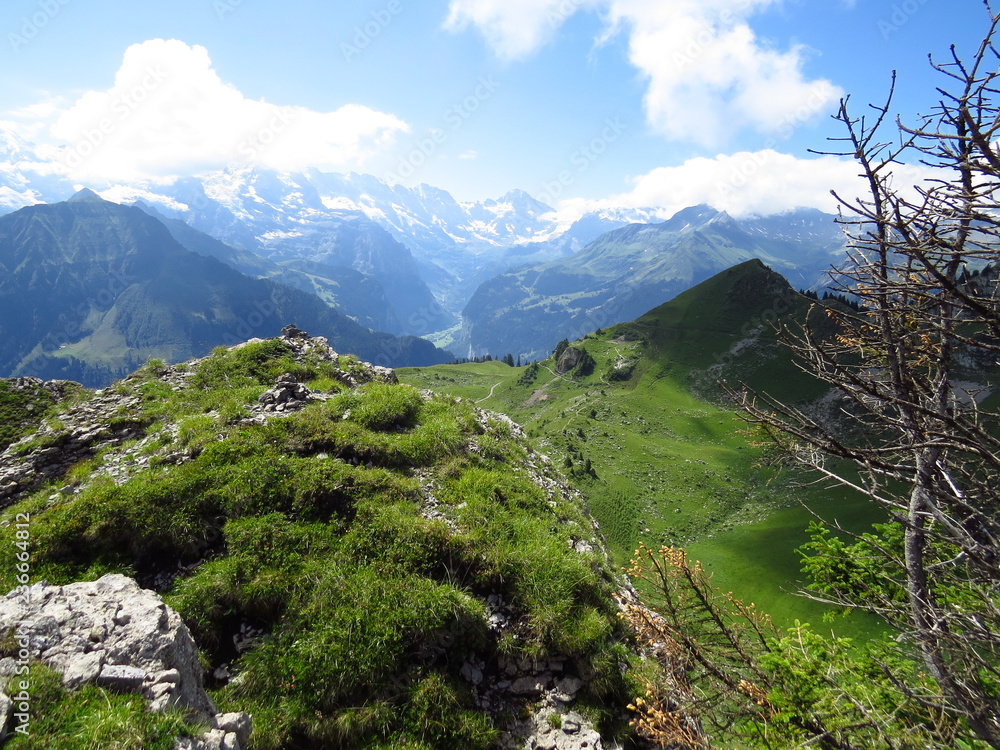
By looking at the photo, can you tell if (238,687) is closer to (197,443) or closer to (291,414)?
(197,443)

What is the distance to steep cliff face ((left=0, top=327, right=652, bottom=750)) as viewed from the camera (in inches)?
298

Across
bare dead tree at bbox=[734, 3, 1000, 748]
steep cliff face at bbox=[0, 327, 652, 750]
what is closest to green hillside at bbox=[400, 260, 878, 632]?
bare dead tree at bbox=[734, 3, 1000, 748]

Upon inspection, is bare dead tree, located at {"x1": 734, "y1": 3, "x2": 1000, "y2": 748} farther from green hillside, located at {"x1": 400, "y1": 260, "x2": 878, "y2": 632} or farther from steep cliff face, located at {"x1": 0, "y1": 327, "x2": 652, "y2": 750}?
steep cliff face, located at {"x1": 0, "y1": 327, "x2": 652, "y2": 750}

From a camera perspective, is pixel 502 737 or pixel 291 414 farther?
pixel 291 414

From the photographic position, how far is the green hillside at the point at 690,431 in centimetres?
4412

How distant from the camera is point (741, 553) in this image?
140ft

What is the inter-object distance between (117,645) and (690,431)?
86.7 meters

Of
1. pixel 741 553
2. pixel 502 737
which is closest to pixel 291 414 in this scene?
pixel 502 737

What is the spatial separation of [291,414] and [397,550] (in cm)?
700

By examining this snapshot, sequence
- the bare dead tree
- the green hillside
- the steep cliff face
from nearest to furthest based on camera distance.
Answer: the bare dead tree, the steep cliff face, the green hillside

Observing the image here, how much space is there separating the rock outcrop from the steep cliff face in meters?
0.10

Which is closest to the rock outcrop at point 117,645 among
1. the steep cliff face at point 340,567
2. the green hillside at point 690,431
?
the steep cliff face at point 340,567

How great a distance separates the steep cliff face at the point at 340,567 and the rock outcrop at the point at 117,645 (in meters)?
0.10

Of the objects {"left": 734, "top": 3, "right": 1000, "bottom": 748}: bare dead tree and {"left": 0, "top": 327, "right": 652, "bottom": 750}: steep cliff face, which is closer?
{"left": 734, "top": 3, "right": 1000, "bottom": 748}: bare dead tree
